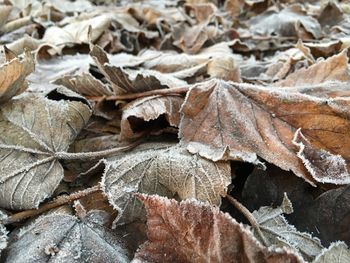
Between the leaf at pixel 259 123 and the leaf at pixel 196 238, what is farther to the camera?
the leaf at pixel 259 123

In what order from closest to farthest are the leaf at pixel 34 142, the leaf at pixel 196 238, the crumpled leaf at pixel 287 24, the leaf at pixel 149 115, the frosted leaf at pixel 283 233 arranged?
the leaf at pixel 196 238 → the frosted leaf at pixel 283 233 → the leaf at pixel 34 142 → the leaf at pixel 149 115 → the crumpled leaf at pixel 287 24

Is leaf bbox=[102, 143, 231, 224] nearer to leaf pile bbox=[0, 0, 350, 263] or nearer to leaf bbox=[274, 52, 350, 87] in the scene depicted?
leaf pile bbox=[0, 0, 350, 263]

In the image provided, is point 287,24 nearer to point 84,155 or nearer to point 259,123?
point 259,123

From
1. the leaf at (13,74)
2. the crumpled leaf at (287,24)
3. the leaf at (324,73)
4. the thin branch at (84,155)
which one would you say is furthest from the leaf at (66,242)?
the crumpled leaf at (287,24)

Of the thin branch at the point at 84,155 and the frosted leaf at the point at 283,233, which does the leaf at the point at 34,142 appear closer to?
the thin branch at the point at 84,155

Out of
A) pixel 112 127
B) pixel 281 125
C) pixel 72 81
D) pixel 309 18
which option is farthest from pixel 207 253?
pixel 309 18

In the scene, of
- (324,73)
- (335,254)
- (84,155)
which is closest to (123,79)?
(84,155)
